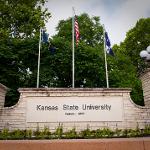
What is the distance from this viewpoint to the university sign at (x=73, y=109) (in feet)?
50.1

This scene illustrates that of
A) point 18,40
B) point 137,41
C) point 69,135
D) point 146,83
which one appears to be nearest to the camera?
point 69,135

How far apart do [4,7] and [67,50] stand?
26.0 feet

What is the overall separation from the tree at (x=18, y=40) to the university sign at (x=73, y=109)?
880 centimetres

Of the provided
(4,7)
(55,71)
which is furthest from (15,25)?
(55,71)

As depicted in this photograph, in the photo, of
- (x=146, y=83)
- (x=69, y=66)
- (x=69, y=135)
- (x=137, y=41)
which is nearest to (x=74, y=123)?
(x=69, y=135)

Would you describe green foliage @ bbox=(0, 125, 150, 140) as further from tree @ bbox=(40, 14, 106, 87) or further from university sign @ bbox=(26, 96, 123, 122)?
tree @ bbox=(40, 14, 106, 87)

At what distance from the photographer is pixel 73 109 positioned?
1548 cm

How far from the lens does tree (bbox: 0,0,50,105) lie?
24516 millimetres

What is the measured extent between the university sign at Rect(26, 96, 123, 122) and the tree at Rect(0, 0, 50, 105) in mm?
8803

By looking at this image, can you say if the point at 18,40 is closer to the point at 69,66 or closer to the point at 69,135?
the point at 69,66

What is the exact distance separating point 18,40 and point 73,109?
13392 millimetres

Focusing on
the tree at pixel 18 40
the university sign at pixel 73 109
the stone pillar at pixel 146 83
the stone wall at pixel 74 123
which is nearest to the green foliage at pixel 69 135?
the university sign at pixel 73 109

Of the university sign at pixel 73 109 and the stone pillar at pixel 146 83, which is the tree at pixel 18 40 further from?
the stone pillar at pixel 146 83

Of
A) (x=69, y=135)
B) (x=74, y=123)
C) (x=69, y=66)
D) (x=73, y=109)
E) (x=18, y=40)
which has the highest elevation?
(x=18, y=40)
